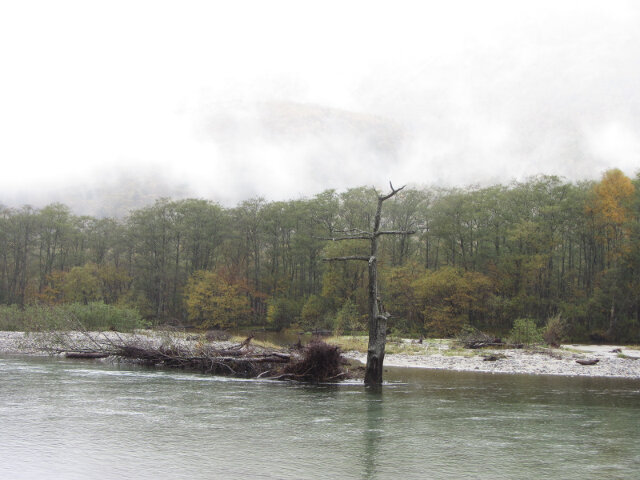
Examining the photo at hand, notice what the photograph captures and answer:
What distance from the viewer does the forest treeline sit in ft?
173

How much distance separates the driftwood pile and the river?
54.4 inches

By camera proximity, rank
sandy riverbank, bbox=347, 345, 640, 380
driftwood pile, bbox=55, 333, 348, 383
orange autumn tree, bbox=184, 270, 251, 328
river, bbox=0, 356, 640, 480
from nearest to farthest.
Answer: river, bbox=0, 356, 640, 480 → driftwood pile, bbox=55, 333, 348, 383 → sandy riverbank, bbox=347, 345, 640, 380 → orange autumn tree, bbox=184, 270, 251, 328

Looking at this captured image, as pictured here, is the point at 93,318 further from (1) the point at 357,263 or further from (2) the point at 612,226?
(2) the point at 612,226

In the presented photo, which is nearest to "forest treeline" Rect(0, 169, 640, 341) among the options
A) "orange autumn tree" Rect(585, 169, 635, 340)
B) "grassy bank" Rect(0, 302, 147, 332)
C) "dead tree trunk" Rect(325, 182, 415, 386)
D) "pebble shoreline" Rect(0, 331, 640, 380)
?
"orange autumn tree" Rect(585, 169, 635, 340)

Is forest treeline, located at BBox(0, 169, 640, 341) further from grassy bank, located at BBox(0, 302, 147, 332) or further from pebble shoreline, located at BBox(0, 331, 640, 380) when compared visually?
pebble shoreline, located at BBox(0, 331, 640, 380)

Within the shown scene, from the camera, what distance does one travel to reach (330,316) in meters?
61.0

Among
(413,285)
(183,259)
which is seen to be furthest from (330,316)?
(183,259)

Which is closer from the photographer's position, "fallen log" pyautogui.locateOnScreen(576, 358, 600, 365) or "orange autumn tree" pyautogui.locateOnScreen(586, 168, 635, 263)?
"fallen log" pyautogui.locateOnScreen(576, 358, 600, 365)

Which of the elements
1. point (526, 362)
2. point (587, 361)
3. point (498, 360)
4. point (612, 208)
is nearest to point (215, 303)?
point (498, 360)

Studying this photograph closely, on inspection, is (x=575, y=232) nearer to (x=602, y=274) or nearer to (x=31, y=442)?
(x=602, y=274)

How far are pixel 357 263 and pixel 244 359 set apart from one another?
4189 cm

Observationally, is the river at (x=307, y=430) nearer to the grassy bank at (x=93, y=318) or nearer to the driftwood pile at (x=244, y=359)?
the driftwood pile at (x=244, y=359)

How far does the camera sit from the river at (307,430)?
29.5 ft

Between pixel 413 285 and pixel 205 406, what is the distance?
41682mm
